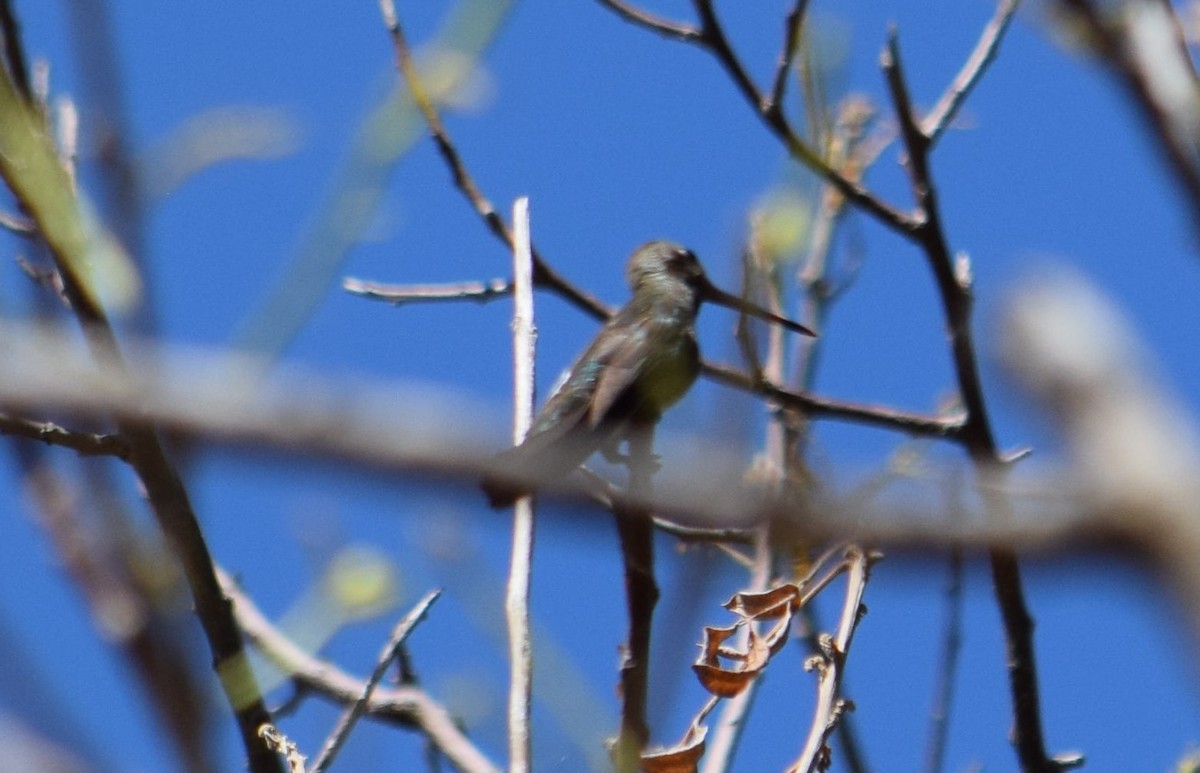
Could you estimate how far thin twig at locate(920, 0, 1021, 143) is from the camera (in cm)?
421

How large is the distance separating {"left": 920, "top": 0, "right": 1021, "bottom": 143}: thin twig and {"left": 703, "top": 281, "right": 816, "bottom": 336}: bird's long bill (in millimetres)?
759

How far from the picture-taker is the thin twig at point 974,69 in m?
4.21

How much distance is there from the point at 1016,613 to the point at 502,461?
325 centimetres

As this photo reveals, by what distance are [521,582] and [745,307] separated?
28.2 inches

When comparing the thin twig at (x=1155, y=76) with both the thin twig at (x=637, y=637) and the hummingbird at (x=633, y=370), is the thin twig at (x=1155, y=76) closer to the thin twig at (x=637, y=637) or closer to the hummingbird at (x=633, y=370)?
the thin twig at (x=637, y=637)

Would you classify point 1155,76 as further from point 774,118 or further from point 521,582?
point 774,118

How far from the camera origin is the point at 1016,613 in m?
3.84

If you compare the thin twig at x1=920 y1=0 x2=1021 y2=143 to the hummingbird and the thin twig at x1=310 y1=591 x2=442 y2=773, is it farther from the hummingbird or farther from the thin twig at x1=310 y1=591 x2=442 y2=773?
the thin twig at x1=310 y1=591 x2=442 y2=773

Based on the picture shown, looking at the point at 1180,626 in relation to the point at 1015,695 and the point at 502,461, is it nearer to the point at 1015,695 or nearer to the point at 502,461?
the point at 502,461

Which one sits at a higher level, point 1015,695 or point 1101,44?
point 1015,695

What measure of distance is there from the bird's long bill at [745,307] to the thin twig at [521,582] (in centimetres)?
41

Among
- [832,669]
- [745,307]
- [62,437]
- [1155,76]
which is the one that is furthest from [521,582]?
[1155,76]

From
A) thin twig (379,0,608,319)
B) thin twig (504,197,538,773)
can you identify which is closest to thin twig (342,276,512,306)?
thin twig (379,0,608,319)

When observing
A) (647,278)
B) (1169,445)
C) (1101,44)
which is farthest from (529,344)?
(647,278)
